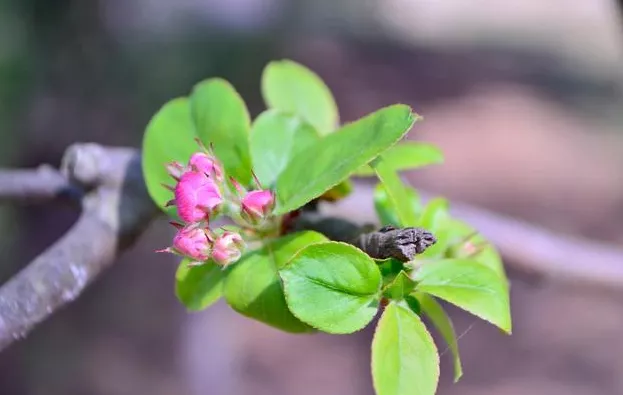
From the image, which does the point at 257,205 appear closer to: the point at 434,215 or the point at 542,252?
the point at 434,215

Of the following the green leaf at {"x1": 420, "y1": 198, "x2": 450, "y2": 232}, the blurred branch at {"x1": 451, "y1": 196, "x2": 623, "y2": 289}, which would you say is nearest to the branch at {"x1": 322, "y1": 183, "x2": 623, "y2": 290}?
the blurred branch at {"x1": 451, "y1": 196, "x2": 623, "y2": 289}

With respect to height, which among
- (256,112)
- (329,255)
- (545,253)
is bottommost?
(256,112)

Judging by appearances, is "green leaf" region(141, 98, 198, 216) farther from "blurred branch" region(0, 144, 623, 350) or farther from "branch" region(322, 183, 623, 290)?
"branch" region(322, 183, 623, 290)

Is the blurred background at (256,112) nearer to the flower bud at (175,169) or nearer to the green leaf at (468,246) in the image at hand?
the green leaf at (468,246)

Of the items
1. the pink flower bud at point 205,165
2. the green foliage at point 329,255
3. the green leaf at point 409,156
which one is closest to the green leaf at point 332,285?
the green foliage at point 329,255

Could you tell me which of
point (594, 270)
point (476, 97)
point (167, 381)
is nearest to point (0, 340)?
point (594, 270)

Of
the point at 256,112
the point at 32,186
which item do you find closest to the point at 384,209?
the point at 32,186
